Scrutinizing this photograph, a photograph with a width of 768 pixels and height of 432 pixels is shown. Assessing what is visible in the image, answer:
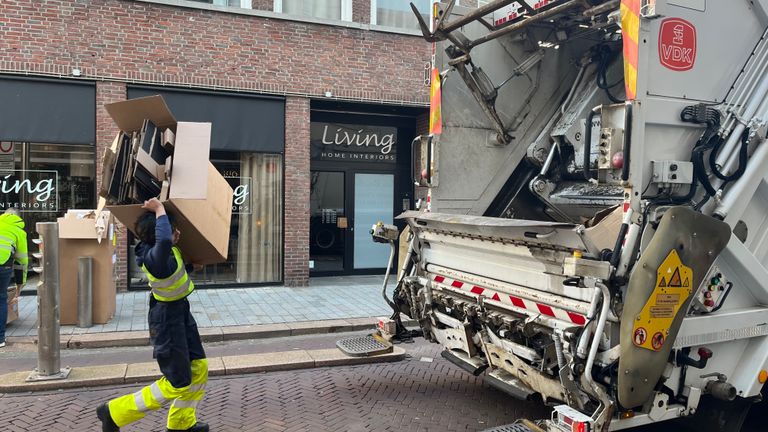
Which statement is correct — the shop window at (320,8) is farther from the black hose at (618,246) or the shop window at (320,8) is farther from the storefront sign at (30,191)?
the black hose at (618,246)

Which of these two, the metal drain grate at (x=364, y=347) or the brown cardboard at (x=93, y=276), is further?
the brown cardboard at (x=93, y=276)

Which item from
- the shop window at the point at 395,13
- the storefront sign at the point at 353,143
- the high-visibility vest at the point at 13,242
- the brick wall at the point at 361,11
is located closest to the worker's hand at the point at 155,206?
the high-visibility vest at the point at 13,242

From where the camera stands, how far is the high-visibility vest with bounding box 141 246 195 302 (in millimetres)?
3801

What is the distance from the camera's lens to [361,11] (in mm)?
10891

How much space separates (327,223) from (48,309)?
6.90 metres

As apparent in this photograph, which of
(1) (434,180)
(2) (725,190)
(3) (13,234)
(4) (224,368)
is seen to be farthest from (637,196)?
(3) (13,234)

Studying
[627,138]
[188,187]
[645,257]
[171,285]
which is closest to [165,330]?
[171,285]

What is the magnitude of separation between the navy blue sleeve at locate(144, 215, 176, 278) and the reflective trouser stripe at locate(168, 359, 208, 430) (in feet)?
2.43

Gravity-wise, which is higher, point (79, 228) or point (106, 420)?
point (79, 228)

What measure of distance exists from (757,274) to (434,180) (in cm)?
235

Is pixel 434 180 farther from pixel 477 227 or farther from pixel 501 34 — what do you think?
pixel 501 34

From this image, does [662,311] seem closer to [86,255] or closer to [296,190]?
[86,255]

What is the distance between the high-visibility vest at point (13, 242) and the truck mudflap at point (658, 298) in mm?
6524

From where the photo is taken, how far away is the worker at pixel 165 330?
374 cm
